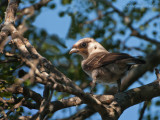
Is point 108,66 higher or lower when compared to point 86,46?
lower

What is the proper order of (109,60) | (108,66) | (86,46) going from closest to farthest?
(109,60) < (108,66) < (86,46)

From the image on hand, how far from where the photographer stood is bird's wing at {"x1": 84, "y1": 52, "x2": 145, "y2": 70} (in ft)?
13.6

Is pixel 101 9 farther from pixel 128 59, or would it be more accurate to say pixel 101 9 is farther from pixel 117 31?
pixel 128 59

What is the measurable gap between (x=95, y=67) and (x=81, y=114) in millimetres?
907

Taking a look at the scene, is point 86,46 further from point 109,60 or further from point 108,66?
point 109,60

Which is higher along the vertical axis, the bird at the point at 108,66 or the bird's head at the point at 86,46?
the bird's head at the point at 86,46

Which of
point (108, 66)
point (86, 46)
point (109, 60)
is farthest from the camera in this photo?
point (86, 46)

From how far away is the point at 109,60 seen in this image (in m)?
4.48

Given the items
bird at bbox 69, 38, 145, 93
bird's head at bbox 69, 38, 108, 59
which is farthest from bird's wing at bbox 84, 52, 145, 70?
bird's head at bbox 69, 38, 108, 59

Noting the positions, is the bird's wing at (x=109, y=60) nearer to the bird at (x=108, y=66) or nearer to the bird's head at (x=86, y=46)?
the bird at (x=108, y=66)

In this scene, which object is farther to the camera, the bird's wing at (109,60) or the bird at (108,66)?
the bird at (108,66)

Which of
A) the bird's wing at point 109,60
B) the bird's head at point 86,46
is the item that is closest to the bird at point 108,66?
the bird's wing at point 109,60

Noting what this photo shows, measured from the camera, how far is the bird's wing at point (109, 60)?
414 cm

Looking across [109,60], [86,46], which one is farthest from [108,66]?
[86,46]
